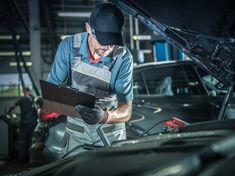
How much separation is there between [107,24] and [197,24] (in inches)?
23.3

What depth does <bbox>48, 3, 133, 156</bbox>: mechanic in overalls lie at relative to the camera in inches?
111

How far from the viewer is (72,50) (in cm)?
288

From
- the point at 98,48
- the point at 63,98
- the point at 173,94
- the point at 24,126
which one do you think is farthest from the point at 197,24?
the point at 24,126

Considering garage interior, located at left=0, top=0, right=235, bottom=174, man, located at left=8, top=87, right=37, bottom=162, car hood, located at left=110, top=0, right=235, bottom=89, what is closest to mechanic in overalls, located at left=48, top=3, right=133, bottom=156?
car hood, located at left=110, top=0, right=235, bottom=89

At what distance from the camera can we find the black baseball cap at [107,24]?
2746 millimetres

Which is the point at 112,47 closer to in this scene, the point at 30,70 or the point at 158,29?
the point at 158,29

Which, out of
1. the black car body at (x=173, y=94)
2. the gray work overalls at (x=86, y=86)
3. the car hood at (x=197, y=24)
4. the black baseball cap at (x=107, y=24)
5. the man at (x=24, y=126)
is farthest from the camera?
the man at (x=24, y=126)

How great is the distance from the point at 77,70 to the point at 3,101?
160 inches

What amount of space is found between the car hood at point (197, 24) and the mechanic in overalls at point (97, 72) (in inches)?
9.9

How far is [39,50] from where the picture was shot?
10.2 meters

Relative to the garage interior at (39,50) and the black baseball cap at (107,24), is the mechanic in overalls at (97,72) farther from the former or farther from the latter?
the garage interior at (39,50)

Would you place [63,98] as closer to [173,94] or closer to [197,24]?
[197,24]

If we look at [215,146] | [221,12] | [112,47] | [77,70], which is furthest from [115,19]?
[215,146]

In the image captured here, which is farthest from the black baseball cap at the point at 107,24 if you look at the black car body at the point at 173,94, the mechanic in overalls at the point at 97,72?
the black car body at the point at 173,94
